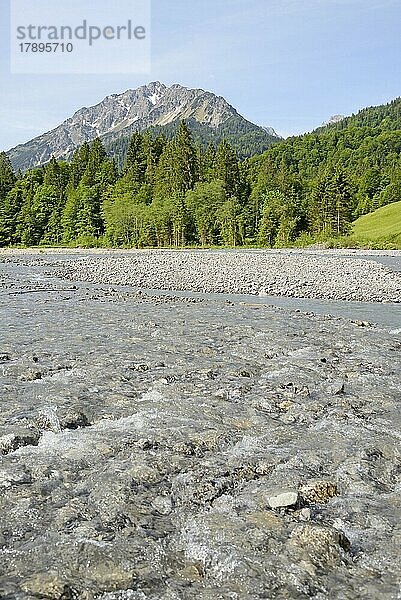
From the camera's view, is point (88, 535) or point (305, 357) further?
point (305, 357)

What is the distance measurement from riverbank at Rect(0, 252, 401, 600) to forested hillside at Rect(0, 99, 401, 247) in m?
82.9

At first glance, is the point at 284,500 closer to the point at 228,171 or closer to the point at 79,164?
the point at 228,171

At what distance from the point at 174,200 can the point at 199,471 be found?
98.3m

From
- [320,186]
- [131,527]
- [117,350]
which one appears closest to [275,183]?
[320,186]

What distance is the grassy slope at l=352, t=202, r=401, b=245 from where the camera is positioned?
3415 inches

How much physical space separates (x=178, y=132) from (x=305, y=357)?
365 feet

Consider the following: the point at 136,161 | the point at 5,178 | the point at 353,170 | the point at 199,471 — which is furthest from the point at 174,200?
the point at 199,471

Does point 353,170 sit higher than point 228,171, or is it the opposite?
point 353,170

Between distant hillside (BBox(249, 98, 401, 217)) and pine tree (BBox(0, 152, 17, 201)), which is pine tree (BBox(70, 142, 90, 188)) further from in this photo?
distant hillside (BBox(249, 98, 401, 217))

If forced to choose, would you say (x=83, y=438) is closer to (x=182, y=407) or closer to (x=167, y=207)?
(x=182, y=407)

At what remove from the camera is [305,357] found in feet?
42.3

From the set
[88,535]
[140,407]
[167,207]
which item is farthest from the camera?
[167,207]

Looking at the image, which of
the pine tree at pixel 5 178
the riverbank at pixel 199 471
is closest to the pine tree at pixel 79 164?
the pine tree at pixel 5 178

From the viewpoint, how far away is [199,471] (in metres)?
6.82
